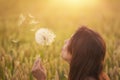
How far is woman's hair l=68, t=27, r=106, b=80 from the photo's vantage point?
1.74m

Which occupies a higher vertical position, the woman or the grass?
the woman

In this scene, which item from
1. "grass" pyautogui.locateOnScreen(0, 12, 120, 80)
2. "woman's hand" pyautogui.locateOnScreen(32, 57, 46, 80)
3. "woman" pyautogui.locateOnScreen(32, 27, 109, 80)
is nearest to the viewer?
"woman" pyautogui.locateOnScreen(32, 27, 109, 80)

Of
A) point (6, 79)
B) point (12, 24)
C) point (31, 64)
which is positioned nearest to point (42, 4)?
point (12, 24)

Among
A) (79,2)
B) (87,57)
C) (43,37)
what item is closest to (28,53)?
(43,37)

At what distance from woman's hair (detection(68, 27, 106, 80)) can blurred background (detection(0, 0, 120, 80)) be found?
20.5 inches

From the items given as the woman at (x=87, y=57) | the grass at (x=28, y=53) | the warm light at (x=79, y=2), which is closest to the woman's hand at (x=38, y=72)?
the grass at (x=28, y=53)

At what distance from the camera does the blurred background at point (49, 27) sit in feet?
7.41

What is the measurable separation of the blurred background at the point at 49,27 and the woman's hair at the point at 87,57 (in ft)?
1.71

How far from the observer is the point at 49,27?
2.31 m

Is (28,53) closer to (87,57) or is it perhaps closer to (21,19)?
(21,19)

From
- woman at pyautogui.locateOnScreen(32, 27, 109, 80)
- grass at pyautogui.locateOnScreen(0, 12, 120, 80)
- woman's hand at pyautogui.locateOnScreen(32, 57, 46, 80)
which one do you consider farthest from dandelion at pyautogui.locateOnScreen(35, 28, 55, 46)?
woman at pyautogui.locateOnScreen(32, 27, 109, 80)

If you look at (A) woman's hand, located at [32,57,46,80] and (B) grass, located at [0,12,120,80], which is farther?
(B) grass, located at [0,12,120,80]

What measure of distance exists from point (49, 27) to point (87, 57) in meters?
0.63

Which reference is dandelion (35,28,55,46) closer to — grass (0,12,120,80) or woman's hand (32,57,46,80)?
grass (0,12,120,80)
